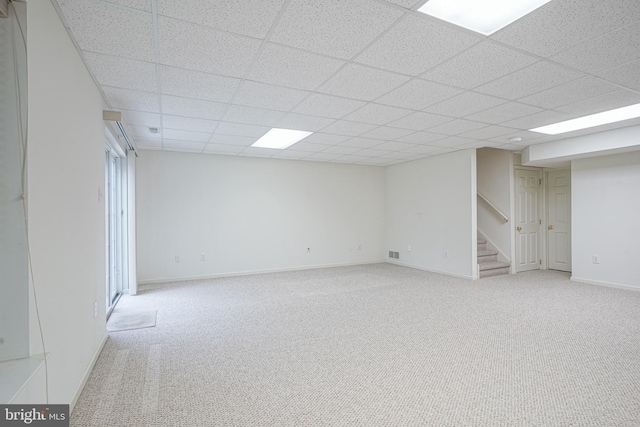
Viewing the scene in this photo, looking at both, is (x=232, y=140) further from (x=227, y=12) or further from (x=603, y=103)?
(x=603, y=103)

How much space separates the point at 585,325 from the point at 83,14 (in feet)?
17.2

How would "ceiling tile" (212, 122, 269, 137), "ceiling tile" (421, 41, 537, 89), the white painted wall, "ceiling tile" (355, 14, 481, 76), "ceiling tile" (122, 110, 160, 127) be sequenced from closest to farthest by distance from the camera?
"ceiling tile" (355, 14, 481, 76)
"ceiling tile" (421, 41, 537, 89)
"ceiling tile" (122, 110, 160, 127)
"ceiling tile" (212, 122, 269, 137)
the white painted wall

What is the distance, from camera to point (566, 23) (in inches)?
77.9

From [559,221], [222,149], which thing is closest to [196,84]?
[222,149]

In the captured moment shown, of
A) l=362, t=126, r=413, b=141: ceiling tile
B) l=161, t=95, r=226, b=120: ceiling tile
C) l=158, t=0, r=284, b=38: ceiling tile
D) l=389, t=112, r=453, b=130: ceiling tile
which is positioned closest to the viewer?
l=158, t=0, r=284, b=38: ceiling tile

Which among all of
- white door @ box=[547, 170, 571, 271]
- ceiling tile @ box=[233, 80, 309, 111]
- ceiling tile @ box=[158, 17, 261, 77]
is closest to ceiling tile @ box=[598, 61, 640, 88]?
ceiling tile @ box=[233, 80, 309, 111]

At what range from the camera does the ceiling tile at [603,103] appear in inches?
126

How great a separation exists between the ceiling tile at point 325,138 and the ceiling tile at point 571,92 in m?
2.45

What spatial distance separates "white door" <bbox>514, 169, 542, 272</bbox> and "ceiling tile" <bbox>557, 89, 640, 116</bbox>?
3.15 metres

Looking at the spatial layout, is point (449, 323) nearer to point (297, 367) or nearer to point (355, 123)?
point (297, 367)

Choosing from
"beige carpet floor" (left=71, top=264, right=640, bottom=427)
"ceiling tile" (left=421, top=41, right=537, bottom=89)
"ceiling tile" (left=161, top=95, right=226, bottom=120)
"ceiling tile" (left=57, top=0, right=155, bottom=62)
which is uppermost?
"ceiling tile" (left=57, top=0, right=155, bottom=62)

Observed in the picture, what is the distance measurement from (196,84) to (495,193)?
20.9 ft

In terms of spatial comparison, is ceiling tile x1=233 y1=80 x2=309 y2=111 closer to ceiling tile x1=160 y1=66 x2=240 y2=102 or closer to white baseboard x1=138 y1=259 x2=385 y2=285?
ceiling tile x1=160 y1=66 x2=240 y2=102

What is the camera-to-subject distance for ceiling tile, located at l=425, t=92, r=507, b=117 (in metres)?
3.23
